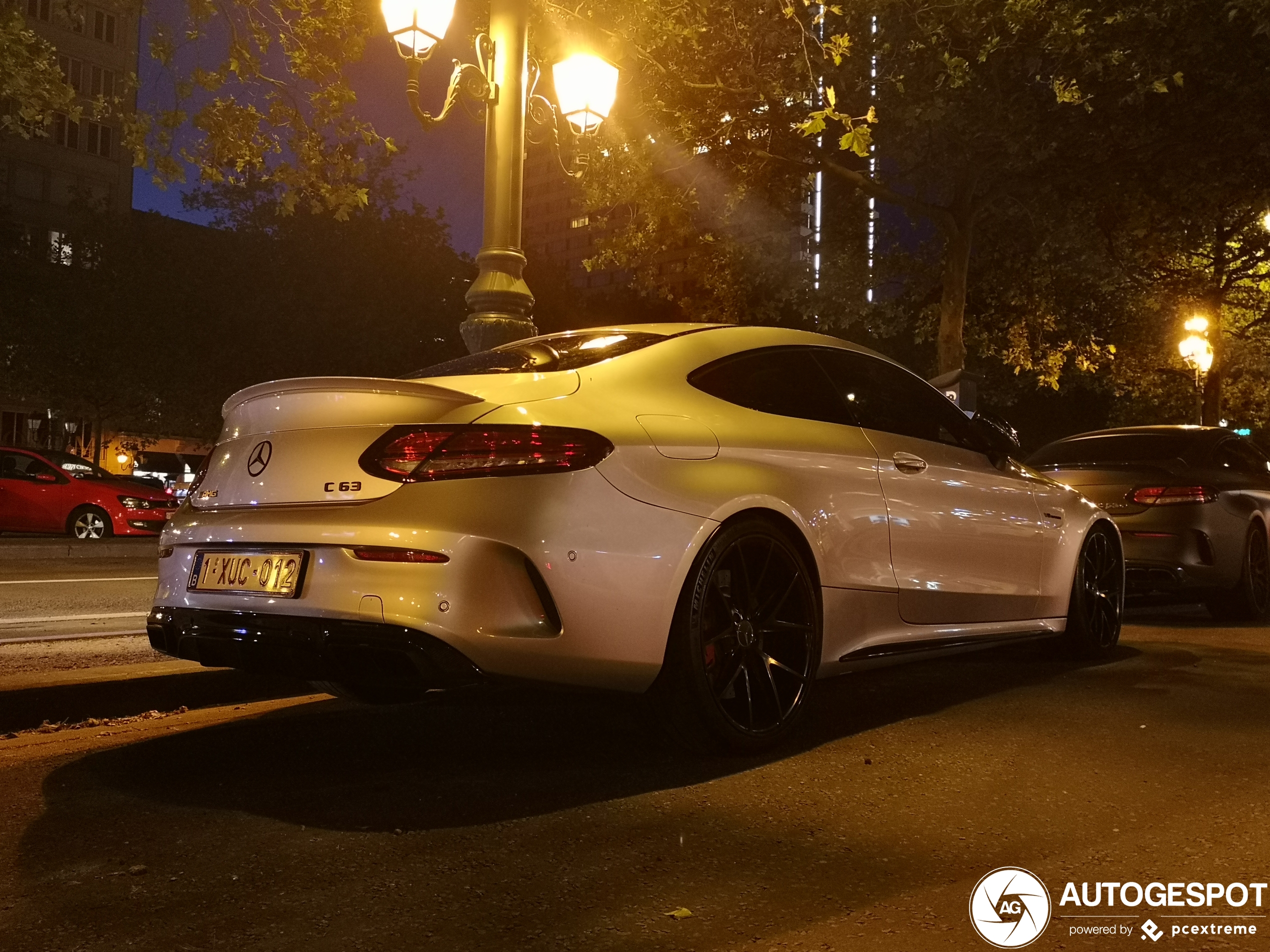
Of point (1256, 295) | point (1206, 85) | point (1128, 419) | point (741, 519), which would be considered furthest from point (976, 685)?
point (1128, 419)

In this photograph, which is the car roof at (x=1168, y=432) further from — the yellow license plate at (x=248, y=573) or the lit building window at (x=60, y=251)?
the lit building window at (x=60, y=251)

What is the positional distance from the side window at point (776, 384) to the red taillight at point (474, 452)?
0.74 m

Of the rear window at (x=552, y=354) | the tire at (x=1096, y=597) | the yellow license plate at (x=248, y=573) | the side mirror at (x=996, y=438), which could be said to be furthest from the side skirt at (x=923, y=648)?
the yellow license plate at (x=248, y=573)

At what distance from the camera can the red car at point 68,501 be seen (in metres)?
17.6

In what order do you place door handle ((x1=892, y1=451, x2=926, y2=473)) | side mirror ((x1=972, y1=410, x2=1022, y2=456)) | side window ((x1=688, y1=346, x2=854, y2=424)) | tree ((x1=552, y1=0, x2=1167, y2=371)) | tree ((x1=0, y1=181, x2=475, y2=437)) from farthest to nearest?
tree ((x1=0, y1=181, x2=475, y2=437))
tree ((x1=552, y1=0, x2=1167, y2=371))
side mirror ((x1=972, y1=410, x2=1022, y2=456))
door handle ((x1=892, y1=451, x2=926, y2=473))
side window ((x1=688, y1=346, x2=854, y2=424))

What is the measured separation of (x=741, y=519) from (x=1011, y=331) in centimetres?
1839

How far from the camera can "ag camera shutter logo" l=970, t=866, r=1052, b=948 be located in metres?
2.55

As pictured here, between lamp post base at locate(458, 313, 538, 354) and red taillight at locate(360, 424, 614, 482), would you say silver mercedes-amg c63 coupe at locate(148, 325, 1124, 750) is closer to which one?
red taillight at locate(360, 424, 614, 482)

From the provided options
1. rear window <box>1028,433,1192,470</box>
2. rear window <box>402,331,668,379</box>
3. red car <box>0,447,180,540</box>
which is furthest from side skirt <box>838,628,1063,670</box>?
red car <box>0,447,180,540</box>

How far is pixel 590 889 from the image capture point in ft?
9.14

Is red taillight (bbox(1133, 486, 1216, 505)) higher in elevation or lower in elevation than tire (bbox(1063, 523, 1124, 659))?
higher

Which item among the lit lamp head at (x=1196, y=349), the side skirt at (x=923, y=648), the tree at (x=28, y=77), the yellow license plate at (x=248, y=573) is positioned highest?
the tree at (x=28, y=77)

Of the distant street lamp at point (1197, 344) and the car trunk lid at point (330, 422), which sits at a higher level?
the distant street lamp at point (1197, 344)

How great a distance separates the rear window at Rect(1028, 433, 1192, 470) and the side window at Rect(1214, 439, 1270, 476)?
29cm
